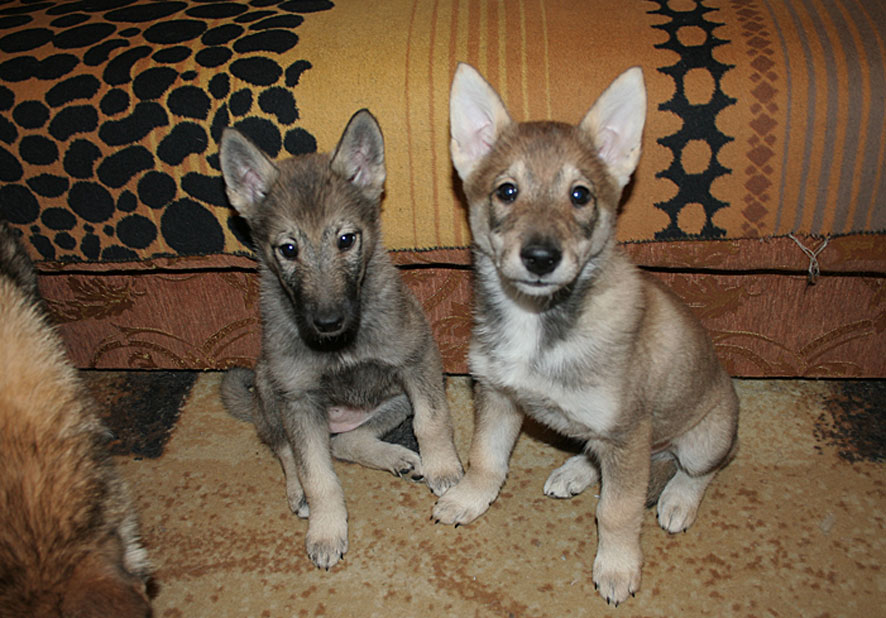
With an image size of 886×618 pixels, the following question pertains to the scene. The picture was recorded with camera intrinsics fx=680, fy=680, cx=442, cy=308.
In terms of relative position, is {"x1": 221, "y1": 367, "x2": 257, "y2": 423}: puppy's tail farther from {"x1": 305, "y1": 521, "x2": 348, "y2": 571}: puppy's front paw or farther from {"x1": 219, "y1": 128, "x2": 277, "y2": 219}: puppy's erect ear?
{"x1": 219, "y1": 128, "x2": 277, "y2": 219}: puppy's erect ear

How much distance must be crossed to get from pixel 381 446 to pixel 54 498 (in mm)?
1771

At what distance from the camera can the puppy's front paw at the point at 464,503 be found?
9.82 ft

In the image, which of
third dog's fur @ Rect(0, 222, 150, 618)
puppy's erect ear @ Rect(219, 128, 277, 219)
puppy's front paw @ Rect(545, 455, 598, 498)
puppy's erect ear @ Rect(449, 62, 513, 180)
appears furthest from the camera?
puppy's front paw @ Rect(545, 455, 598, 498)

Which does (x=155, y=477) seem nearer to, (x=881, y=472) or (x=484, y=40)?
(x=484, y=40)

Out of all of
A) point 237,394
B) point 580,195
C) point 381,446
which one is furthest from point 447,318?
point 580,195

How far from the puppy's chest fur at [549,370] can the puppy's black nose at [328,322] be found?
0.60m

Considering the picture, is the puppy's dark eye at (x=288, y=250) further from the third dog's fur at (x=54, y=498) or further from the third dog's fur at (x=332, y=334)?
the third dog's fur at (x=54, y=498)

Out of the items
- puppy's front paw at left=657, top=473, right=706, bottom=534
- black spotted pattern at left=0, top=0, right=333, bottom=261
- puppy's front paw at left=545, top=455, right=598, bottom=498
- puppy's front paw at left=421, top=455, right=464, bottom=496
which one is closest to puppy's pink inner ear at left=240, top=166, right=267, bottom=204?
black spotted pattern at left=0, top=0, right=333, bottom=261

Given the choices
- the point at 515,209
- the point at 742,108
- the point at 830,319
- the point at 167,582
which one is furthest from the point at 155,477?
the point at 830,319

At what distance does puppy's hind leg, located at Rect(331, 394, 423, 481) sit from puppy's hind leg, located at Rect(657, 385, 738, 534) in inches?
44.7

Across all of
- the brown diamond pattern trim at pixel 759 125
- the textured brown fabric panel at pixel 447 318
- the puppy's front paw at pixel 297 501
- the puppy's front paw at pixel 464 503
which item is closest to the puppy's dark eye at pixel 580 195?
the brown diamond pattern trim at pixel 759 125

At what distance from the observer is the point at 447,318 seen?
3.56 meters

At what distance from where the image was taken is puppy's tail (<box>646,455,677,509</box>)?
2918 millimetres

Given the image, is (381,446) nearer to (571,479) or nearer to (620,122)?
(571,479)
